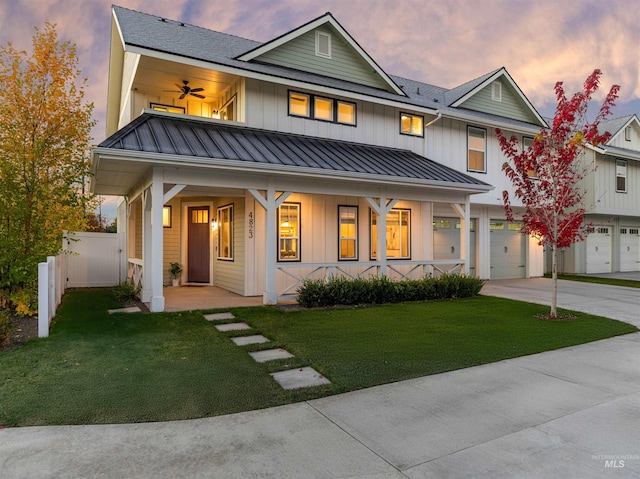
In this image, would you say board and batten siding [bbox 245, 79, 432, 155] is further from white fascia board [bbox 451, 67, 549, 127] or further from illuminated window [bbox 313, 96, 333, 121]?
white fascia board [bbox 451, 67, 549, 127]

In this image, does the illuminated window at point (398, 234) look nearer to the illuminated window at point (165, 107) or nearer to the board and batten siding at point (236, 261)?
the board and batten siding at point (236, 261)

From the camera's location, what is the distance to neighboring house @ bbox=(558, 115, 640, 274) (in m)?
17.8

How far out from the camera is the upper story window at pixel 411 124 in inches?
514

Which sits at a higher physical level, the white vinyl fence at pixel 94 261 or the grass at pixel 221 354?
the white vinyl fence at pixel 94 261

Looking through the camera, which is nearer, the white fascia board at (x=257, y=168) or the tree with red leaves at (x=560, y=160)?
the white fascia board at (x=257, y=168)

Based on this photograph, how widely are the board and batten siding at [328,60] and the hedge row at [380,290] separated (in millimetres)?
6297

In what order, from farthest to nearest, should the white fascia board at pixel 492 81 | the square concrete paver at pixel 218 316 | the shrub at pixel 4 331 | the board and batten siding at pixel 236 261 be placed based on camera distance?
the white fascia board at pixel 492 81, the board and batten siding at pixel 236 261, the square concrete paver at pixel 218 316, the shrub at pixel 4 331

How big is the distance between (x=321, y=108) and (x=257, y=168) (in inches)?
160

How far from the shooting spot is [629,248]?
2031 cm

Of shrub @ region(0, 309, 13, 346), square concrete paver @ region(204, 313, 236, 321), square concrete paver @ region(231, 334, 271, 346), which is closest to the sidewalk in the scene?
square concrete paver @ region(231, 334, 271, 346)

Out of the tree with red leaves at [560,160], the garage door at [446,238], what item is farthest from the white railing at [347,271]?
the tree with red leaves at [560,160]

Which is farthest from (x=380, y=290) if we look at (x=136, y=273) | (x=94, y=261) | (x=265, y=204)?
(x=94, y=261)

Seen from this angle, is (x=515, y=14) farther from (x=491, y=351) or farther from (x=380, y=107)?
(x=491, y=351)

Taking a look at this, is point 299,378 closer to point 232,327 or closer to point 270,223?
point 232,327
